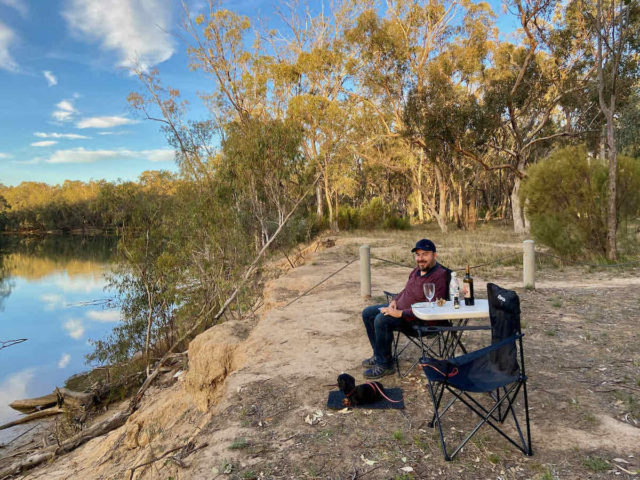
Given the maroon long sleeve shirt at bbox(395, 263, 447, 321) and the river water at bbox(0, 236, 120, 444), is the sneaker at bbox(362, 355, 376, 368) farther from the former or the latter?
the river water at bbox(0, 236, 120, 444)

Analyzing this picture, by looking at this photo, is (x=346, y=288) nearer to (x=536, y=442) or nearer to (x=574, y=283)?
(x=574, y=283)

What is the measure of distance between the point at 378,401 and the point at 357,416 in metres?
0.32

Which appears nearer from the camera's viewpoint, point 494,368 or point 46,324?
point 494,368

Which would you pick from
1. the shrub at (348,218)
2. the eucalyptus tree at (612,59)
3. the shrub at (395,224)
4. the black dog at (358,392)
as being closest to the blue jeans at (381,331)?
the black dog at (358,392)

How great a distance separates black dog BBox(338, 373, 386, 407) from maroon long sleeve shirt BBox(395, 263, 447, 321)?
0.75 meters

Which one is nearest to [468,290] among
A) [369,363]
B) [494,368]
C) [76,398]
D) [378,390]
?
[494,368]

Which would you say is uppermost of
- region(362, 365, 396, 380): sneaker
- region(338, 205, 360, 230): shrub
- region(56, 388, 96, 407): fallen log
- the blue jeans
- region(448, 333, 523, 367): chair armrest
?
region(338, 205, 360, 230): shrub

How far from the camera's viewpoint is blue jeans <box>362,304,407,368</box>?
432 centimetres

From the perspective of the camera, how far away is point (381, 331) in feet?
14.4

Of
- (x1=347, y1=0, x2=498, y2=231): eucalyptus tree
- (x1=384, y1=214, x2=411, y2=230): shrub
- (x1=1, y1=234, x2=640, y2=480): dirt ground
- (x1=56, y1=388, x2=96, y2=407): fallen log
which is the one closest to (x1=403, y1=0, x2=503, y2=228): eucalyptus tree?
(x1=347, y1=0, x2=498, y2=231): eucalyptus tree

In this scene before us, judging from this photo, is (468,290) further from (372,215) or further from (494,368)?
(372,215)

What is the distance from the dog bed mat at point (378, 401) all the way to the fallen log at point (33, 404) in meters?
10.7

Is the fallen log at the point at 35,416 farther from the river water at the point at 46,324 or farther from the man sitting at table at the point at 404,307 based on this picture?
the man sitting at table at the point at 404,307

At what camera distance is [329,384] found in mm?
4383
